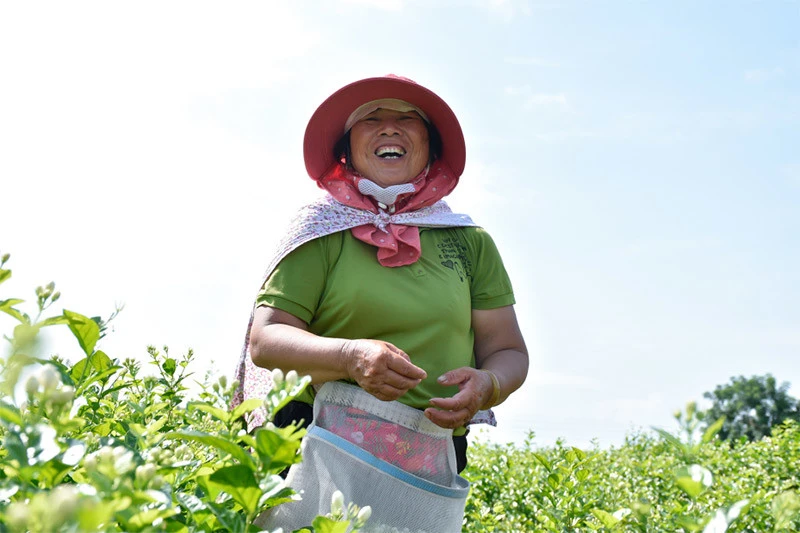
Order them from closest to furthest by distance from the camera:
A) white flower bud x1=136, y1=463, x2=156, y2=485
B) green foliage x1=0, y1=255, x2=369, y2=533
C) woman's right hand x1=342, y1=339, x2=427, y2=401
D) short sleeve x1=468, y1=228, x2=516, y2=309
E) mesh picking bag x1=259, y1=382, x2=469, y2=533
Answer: green foliage x1=0, y1=255, x2=369, y2=533 → white flower bud x1=136, y1=463, x2=156, y2=485 → woman's right hand x1=342, y1=339, x2=427, y2=401 → mesh picking bag x1=259, y1=382, x2=469, y2=533 → short sleeve x1=468, y1=228, x2=516, y2=309

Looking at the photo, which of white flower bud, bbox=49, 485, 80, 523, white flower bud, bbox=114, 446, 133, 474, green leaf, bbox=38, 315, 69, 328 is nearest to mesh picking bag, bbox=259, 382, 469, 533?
green leaf, bbox=38, 315, 69, 328

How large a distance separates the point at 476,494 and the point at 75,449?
3.56 meters

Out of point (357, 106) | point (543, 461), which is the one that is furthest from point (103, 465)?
point (357, 106)

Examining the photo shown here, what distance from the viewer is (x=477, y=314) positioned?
2557 millimetres

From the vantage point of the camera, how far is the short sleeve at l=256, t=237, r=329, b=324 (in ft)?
7.39

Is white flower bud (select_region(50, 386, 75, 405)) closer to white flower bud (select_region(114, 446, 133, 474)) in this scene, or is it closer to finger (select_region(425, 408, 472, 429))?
white flower bud (select_region(114, 446, 133, 474))

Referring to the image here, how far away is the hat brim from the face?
0.06m

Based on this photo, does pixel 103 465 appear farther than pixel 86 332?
No

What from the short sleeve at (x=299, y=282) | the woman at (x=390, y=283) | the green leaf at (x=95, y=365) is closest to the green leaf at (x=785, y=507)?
the woman at (x=390, y=283)

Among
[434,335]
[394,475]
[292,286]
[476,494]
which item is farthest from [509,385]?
[476,494]

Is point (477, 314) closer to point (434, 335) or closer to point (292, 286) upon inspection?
point (434, 335)

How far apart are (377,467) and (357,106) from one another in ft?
4.04

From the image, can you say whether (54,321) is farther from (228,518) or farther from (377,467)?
(377,467)

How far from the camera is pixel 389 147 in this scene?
103 inches
